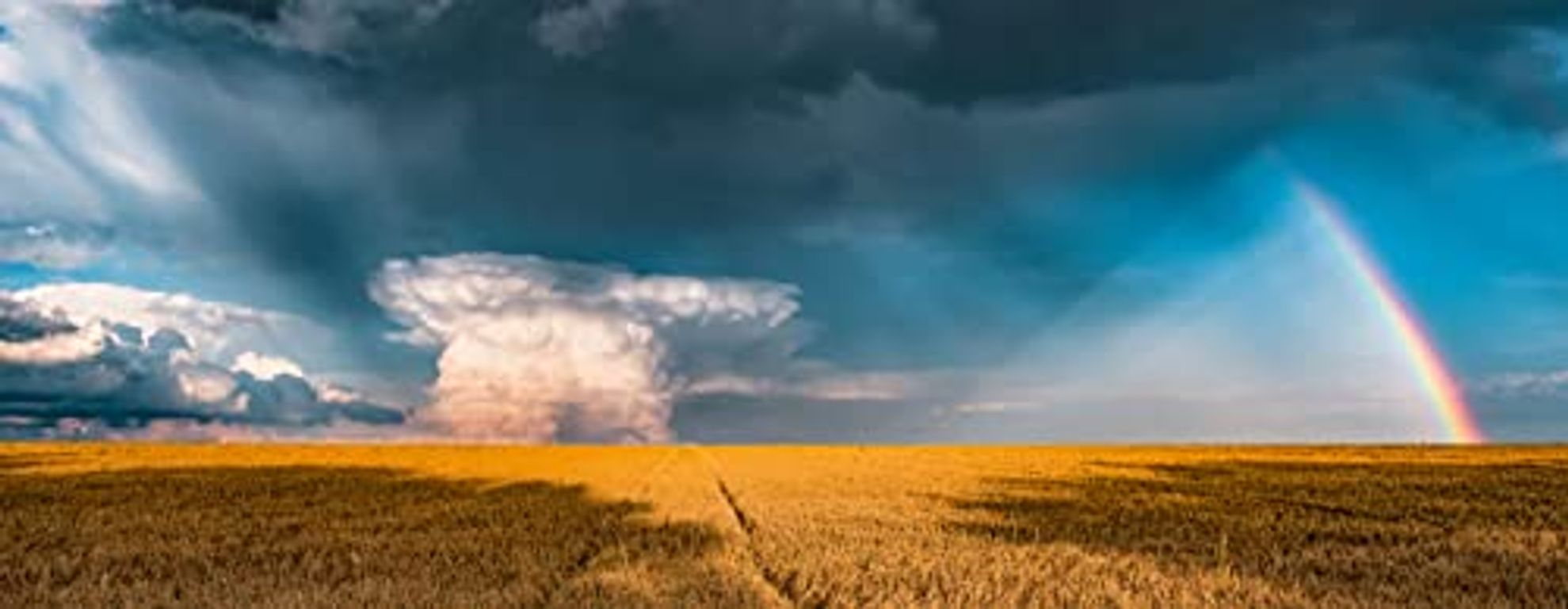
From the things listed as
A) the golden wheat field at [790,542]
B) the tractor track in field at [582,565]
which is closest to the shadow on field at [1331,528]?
the golden wheat field at [790,542]

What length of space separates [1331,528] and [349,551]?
1670cm

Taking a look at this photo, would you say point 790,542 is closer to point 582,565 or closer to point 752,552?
point 752,552

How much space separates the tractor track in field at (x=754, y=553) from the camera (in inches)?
521

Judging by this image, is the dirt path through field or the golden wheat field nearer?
the dirt path through field

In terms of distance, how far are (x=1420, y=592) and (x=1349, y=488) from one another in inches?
911

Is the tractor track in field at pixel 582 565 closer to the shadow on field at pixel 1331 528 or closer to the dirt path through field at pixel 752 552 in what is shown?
the dirt path through field at pixel 752 552

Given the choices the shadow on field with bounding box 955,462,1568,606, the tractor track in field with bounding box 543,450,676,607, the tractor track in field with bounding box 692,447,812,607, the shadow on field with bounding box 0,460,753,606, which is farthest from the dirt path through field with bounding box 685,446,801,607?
the shadow on field with bounding box 955,462,1568,606

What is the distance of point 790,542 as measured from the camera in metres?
18.2

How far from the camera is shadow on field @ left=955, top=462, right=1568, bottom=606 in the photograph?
568 inches

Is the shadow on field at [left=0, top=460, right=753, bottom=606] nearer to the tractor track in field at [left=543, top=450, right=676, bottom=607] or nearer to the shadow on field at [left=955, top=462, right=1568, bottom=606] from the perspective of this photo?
the tractor track in field at [left=543, top=450, right=676, bottom=607]

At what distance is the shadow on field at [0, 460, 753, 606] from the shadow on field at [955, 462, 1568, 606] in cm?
649

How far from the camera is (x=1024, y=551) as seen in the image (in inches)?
673

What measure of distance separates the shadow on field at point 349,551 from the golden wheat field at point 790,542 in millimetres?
80

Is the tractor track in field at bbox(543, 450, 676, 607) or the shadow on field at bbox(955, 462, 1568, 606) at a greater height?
the shadow on field at bbox(955, 462, 1568, 606)
